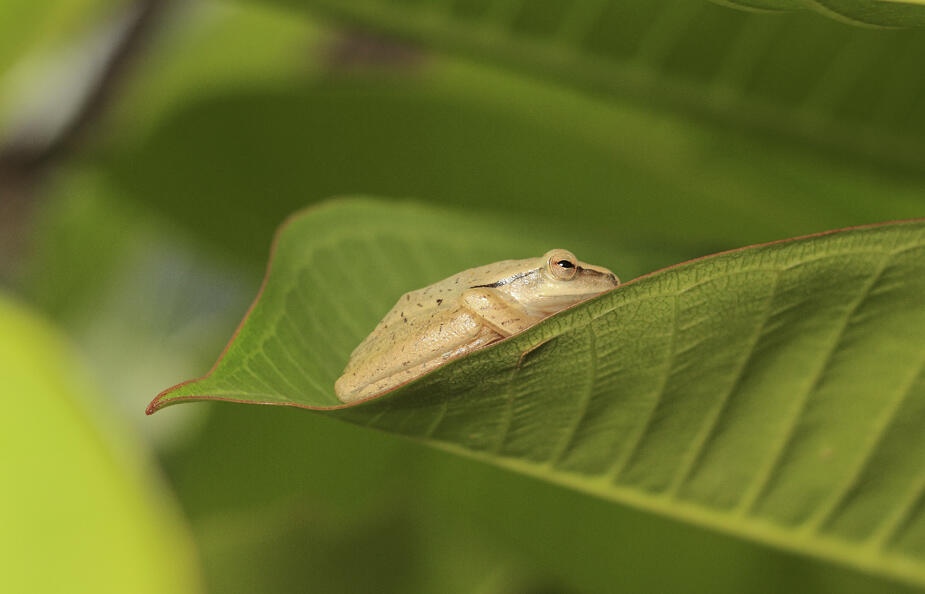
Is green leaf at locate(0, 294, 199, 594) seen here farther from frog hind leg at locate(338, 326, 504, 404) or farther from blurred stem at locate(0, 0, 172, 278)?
blurred stem at locate(0, 0, 172, 278)

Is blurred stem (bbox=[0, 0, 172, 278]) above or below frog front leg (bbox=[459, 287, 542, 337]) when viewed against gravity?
below

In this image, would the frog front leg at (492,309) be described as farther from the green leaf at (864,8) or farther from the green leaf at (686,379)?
the green leaf at (864,8)

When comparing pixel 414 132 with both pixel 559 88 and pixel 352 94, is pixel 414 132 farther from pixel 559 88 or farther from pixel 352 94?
pixel 559 88

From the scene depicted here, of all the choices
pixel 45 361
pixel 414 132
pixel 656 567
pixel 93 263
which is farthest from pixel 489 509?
pixel 93 263

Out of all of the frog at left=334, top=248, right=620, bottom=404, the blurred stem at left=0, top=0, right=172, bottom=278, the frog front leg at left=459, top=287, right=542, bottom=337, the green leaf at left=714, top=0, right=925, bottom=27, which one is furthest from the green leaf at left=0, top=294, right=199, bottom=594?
the blurred stem at left=0, top=0, right=172, bottom=278

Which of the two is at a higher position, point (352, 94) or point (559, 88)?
point (559, 88)

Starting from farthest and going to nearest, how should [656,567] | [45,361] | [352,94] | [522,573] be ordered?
[352,94] → [522,573] → [656,567] → [45,361]
